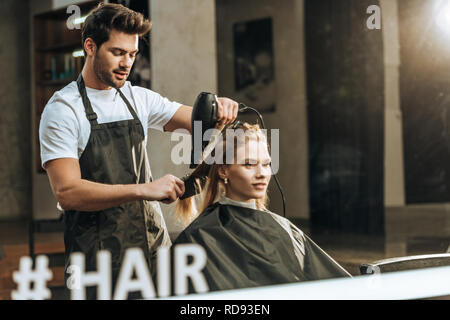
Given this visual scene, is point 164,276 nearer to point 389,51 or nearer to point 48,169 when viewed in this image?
point 48,169

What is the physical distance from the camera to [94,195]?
1.62m

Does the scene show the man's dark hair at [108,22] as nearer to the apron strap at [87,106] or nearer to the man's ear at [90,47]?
the man's ear at [90,47]

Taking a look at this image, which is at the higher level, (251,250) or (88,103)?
(88,103)

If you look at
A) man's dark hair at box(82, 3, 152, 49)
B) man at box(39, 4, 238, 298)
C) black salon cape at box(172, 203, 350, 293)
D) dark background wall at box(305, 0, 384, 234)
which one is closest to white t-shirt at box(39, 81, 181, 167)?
man at box(39, 4, 238, 298)

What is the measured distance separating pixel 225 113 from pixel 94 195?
466mm

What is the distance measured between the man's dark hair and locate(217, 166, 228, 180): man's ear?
472mm

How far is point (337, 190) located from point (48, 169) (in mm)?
4190

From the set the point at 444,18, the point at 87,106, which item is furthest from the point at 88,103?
the point at 444,18

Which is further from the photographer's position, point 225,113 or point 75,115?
point 225,113

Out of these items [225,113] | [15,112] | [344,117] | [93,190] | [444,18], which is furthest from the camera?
[344,117]

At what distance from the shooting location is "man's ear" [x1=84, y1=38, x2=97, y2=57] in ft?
5.55

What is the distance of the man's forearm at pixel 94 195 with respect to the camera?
1.61 metres

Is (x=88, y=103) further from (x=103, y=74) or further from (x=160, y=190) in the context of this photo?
(x=160, y=190)
